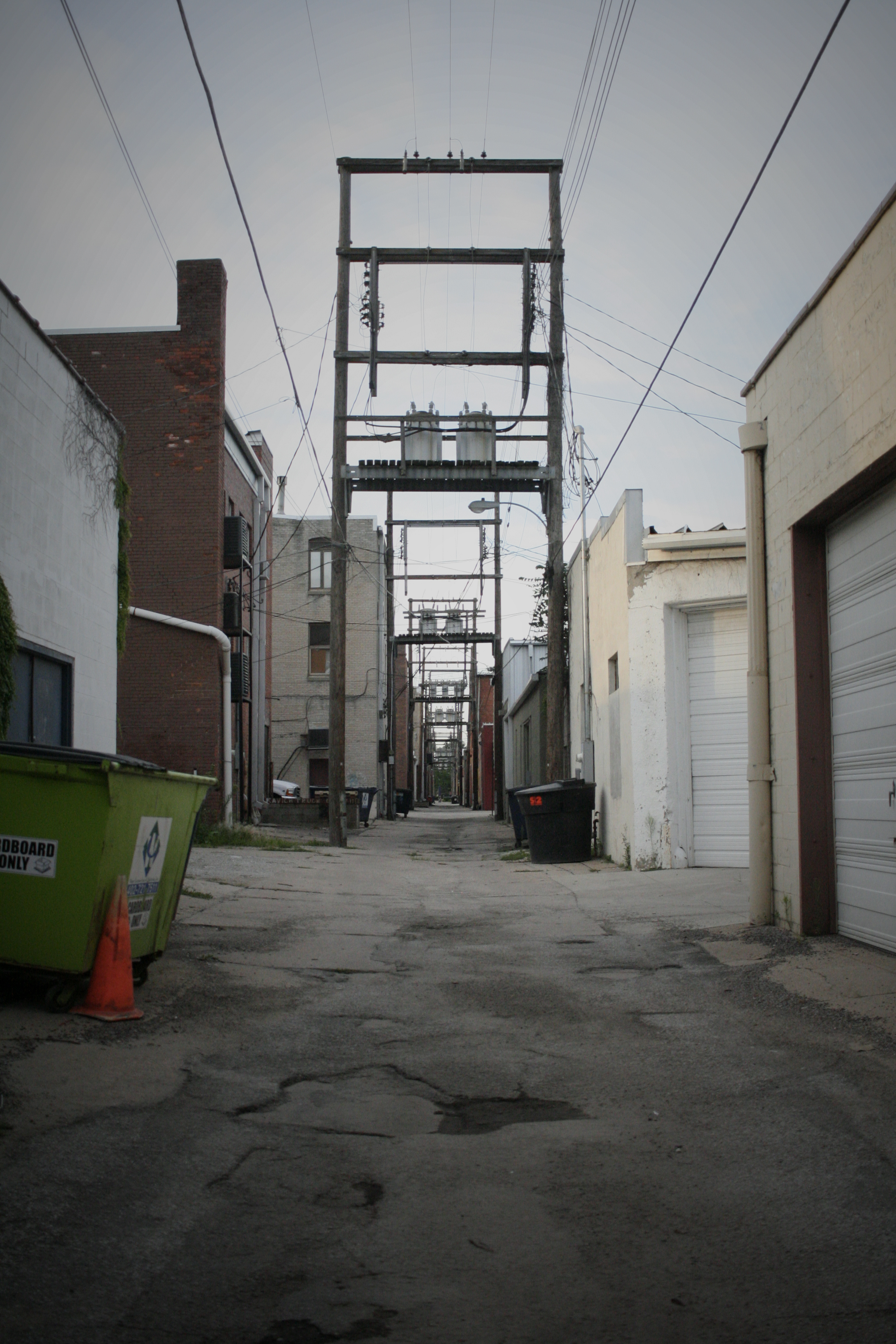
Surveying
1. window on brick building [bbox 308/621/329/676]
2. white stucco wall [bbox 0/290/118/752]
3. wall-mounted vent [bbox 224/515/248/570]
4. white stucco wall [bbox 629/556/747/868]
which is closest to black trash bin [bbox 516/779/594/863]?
white stucco wall [bbox 629/556/747/868]

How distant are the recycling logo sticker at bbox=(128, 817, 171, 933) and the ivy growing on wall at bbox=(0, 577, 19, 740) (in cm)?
280

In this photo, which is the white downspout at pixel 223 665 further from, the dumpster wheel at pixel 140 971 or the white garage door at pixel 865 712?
the white garage door at pixel 865 712

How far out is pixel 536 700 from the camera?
2745 cm

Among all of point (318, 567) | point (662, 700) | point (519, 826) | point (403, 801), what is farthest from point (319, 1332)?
point (318, 567)

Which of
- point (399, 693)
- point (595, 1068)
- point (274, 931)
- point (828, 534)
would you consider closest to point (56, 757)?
point (595, 1068)

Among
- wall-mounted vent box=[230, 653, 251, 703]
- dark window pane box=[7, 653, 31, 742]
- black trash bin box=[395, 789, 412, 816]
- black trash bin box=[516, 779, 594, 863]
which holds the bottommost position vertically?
black trash bin box=[395, 789, 412, 816]

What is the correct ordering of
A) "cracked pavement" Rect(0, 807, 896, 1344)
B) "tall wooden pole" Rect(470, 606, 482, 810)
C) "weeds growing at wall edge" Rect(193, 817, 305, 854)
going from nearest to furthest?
1. "cracked pavement" Rect(0, 807, 896, 1344)
2. "weeds growing at wall edge" Rect(193, 817, 305, 854)
3. "tall wooden pole" Rect(470, 606, 482, 810)

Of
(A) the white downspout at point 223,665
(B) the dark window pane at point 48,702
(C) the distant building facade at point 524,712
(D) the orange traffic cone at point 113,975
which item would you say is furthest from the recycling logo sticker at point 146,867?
(A) the white downspout at point 223,665

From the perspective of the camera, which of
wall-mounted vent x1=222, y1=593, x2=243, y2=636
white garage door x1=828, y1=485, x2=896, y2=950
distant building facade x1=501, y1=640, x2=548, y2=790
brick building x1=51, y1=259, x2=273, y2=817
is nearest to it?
white garage door x1=828, y1=485, x2=896, y2=950

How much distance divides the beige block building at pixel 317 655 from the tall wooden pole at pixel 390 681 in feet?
2.50

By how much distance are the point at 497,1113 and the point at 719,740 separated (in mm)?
9006

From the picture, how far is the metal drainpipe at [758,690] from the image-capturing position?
8.27 m

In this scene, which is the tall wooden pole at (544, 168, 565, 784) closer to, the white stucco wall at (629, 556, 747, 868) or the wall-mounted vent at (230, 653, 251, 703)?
the white stucco wall at (629, 556, 747, 868)

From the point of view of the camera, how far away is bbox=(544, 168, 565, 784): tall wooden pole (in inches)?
698
